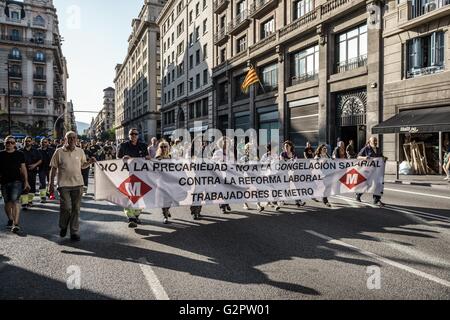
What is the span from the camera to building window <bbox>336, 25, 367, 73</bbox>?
2144cm

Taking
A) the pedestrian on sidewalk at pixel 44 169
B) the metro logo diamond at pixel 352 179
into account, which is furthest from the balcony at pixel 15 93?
the metro logo diamond at pixel 352 179

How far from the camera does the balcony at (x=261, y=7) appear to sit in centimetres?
Result: 2887

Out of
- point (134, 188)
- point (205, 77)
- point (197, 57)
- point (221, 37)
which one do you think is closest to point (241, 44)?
point (221, 37)

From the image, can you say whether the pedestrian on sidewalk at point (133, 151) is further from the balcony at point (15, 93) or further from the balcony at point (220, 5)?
the balcony at point (15, 93)

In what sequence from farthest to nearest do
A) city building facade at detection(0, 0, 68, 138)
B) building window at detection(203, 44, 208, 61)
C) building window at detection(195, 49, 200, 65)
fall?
1. city building facade at detection(0, 0, 68, 138)
2. building window at detection(195, 49, 200, 65)
3. building window at detection(203, 44, 208, 61)

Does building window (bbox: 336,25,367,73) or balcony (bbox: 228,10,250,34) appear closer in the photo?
building window (bbox: 336,25,367,73)

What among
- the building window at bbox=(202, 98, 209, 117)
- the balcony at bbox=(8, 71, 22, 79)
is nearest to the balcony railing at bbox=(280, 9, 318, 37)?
the building window at bbox=(202, 98, 209, 117)

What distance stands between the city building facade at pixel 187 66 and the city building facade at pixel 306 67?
206 inches

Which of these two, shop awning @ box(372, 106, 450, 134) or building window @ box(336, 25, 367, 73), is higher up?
building window @ box(336, 25, 367, 73)

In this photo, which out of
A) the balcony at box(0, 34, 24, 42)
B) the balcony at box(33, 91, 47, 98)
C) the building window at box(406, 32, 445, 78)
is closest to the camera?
the building window at box(406, 32, 445, 78)

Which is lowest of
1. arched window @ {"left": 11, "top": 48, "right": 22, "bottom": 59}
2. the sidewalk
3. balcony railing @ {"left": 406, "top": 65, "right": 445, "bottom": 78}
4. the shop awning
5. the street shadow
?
the street shadow

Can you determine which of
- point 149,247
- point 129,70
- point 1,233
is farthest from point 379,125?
point 129,70

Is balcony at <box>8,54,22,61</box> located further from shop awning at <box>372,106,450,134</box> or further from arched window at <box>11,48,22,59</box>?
shop awning at <box>372,106,450,134</box>

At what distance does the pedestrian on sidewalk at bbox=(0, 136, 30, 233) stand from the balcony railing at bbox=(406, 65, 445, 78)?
18677mm
